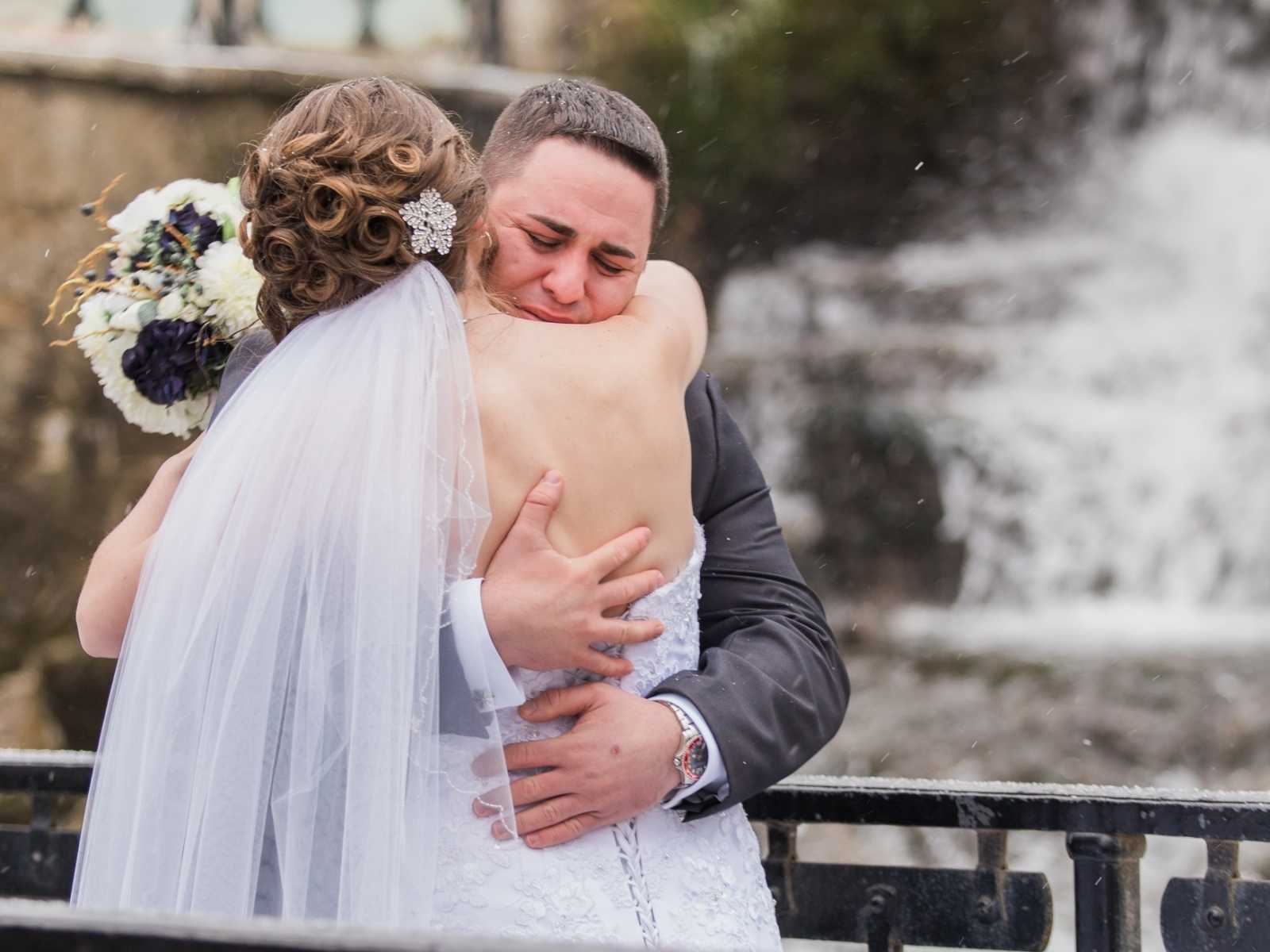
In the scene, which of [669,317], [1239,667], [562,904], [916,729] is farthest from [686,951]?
[1239,667]

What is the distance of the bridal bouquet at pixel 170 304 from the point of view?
6.48 feet

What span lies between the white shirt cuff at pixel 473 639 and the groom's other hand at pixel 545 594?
0.01 m

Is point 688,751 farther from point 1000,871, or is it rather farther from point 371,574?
point 1000,871

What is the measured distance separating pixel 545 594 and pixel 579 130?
716mm

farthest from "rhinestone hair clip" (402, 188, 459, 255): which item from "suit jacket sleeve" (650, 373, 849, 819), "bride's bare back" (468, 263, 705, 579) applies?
"suit jacket sleeve" (650, 373, 849, 819)

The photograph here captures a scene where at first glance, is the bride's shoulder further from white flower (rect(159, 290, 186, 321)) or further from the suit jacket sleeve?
white flower (rect(159, 290, 186, 321))

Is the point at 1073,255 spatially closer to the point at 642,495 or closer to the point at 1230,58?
the point at 1230,58

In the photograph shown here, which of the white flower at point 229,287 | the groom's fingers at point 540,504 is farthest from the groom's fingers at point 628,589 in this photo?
the white flower at point 229,287

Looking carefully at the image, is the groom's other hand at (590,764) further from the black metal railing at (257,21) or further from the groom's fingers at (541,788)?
the black metal railing at (257,21)

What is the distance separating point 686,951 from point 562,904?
61 centimetres

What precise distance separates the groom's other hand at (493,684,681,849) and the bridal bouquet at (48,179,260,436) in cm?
75

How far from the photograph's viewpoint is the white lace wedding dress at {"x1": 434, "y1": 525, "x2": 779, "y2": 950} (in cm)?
158

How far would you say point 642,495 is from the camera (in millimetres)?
1706

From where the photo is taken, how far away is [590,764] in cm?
163
